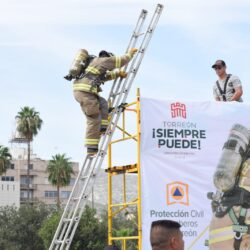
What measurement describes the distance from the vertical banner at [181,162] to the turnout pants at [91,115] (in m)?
0.77

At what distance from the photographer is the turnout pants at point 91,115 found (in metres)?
11.8

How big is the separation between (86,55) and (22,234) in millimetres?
50856

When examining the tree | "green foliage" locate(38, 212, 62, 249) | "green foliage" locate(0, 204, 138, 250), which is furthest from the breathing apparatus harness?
"green foliage" locate(0, 204, 138, 250)

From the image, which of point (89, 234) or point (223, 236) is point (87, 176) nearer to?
point (223, 236)

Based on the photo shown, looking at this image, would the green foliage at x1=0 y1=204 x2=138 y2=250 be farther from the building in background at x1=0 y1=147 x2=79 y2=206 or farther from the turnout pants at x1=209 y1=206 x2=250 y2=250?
the turnout pants at x1=209 y1=206 x2=250 y2=250

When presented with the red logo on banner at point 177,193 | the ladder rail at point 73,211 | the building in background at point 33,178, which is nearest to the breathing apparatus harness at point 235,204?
the red logo on banner at point 177,193

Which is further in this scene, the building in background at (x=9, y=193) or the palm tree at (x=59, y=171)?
the building in background at (x=9, y=193)

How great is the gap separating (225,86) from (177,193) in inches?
96.7

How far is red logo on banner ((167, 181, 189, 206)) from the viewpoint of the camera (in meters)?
11.7

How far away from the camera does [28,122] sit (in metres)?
69.2

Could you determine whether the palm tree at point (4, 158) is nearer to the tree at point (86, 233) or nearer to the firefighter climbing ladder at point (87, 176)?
the tree at point (86, 233)

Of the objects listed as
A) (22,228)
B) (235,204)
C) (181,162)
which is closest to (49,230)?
(22,228)

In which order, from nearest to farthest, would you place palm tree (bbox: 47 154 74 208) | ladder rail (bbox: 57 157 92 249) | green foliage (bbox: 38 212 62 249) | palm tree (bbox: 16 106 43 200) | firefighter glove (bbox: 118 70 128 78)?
1. ladder rail (bbox: 57 157 92 249)
2. firefighter glove (bbox: 118 70 128 78)
3. green foliage (bbox: 38 212 62 249)
4. palm tree (bbox: 16 106 43 200)
5. palm tree (bbox: 47 154 74 208)

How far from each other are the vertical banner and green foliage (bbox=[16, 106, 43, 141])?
57.9 metres
